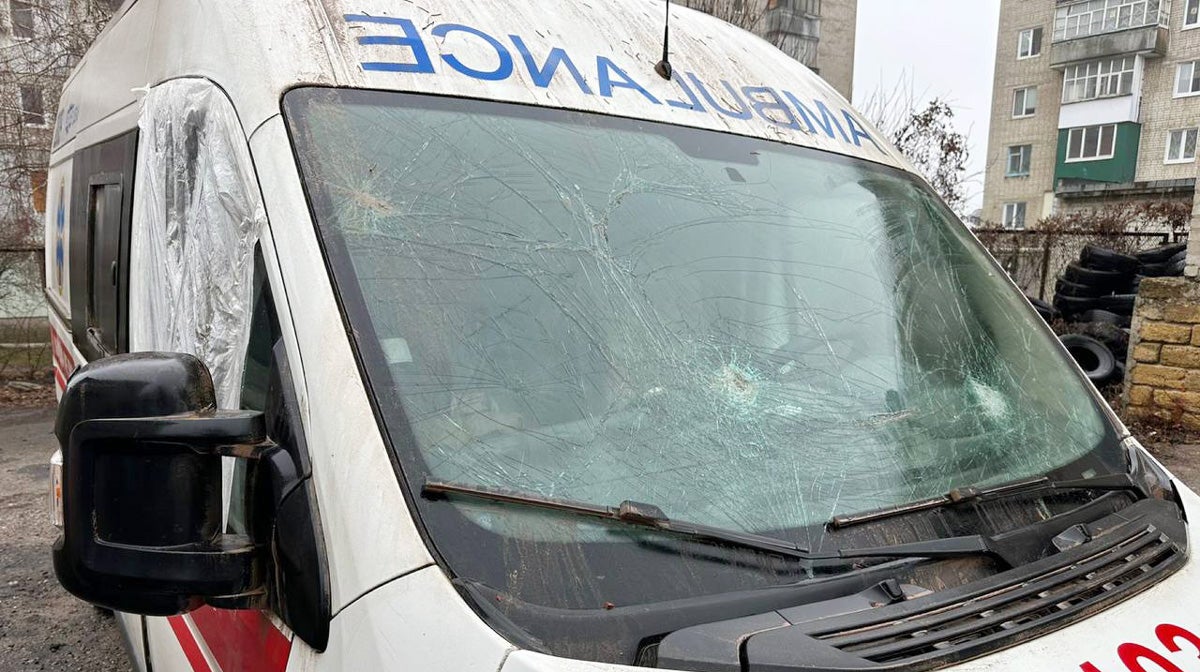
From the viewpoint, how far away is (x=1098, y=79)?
36.3 meters

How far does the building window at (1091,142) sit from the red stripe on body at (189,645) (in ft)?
133

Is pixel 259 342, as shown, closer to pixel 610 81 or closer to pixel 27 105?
pixel 610 81

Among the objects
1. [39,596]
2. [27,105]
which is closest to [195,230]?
[39,596]

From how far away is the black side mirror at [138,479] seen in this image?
1223 millimetres

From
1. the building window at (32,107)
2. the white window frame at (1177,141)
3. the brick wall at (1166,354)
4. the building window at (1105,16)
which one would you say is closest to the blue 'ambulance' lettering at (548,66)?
the brick wall at (1166,354)

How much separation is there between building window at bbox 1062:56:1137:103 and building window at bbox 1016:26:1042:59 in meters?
2.19

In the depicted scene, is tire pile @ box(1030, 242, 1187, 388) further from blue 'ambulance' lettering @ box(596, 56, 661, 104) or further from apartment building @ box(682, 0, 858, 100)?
blue 'ambulance' lettering @ box(596, 56, 661, 104)

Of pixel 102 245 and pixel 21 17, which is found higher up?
pixel 21 17

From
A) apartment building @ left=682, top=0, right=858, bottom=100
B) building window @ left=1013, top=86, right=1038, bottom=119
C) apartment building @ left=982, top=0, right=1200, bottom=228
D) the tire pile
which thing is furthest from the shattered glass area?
building window @ left=1013, top=86, right=1038, bottom=119

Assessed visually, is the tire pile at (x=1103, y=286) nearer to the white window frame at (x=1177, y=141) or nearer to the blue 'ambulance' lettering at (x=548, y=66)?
the blue 'ambulance' lettering at (x=548, y=66)

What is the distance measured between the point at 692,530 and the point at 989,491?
0.62 meters

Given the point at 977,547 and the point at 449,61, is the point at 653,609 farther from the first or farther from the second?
the point at 449,61

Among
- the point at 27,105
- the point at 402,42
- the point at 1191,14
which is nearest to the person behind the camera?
the point at 402,42

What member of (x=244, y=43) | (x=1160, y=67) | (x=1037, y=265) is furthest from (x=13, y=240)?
(x=1160, y=67)
